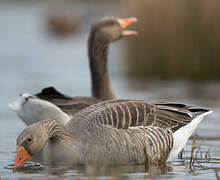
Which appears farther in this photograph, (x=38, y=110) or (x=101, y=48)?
(x=101, y=48)

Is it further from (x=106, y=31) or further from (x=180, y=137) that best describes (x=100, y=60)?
(x=180, y=137)

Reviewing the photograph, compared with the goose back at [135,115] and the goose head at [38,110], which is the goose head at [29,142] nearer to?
the goose back at [135,115]

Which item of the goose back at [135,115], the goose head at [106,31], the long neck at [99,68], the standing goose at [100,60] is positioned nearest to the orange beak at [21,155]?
the goose back at [135,115]

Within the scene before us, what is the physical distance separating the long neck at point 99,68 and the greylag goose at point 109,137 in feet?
9.50

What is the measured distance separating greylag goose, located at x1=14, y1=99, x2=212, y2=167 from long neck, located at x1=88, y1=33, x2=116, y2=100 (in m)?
2.90

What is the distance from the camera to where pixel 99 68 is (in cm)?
1149

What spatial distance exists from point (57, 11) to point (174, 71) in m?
19.9

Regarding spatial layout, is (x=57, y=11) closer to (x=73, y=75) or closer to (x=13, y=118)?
(x=73, y=75)

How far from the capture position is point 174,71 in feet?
55.4

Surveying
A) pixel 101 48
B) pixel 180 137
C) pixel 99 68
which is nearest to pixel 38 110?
pixel 99 68

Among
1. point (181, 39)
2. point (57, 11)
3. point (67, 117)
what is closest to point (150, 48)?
point (181, 39)

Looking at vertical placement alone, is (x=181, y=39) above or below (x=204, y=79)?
above

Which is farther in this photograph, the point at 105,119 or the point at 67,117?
the point at 67,117

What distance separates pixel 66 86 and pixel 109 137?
31.5ft
